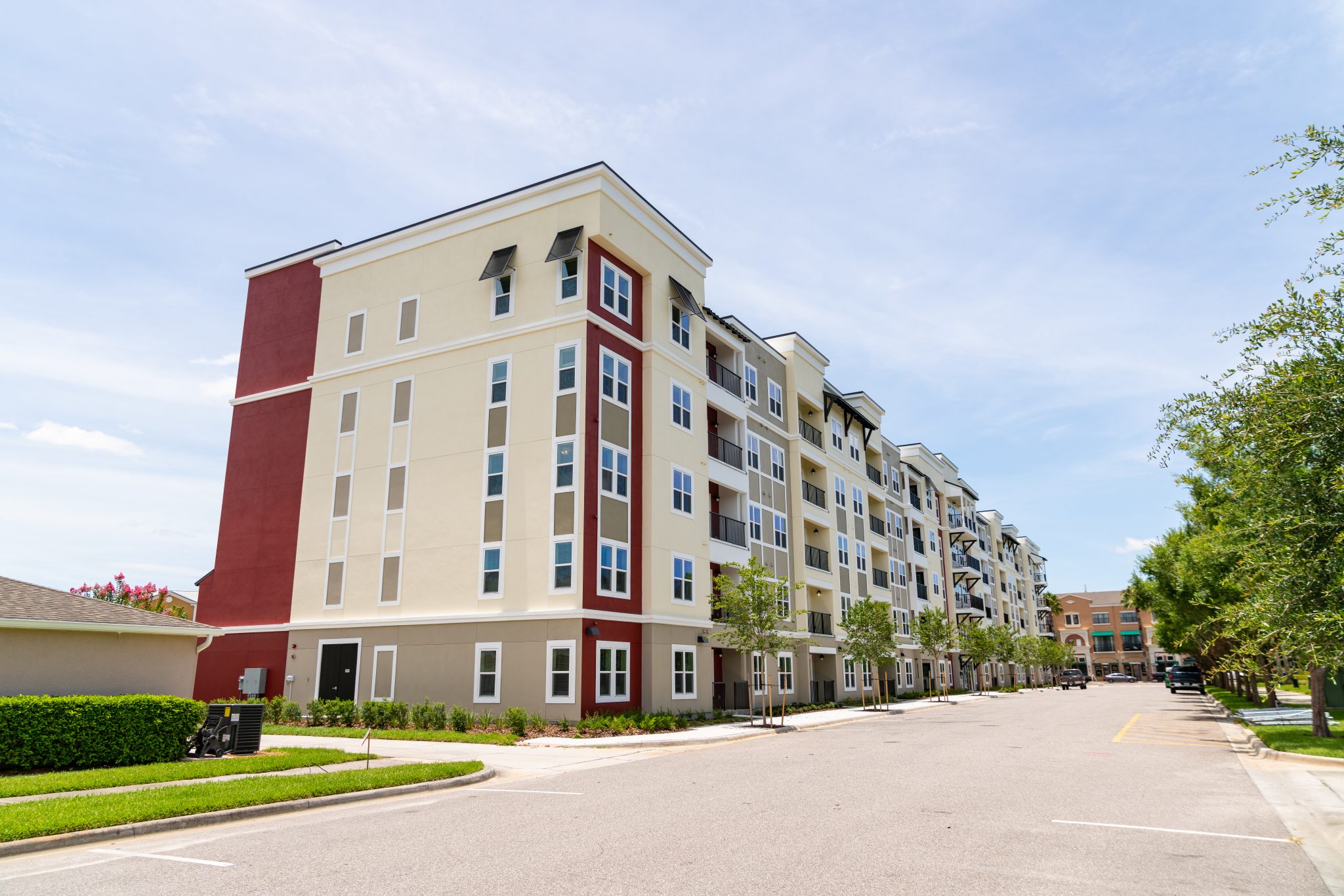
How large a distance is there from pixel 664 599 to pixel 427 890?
2274 centimetres

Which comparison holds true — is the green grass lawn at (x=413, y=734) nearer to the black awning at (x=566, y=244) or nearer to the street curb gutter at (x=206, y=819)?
the street curb gutter at (x=206, y=819)

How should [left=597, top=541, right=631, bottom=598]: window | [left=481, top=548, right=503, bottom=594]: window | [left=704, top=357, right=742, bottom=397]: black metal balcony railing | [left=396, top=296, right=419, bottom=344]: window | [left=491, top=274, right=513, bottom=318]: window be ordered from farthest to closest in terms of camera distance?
[left=704, top=357, right=742, bottom=397]: black metal balcony railing
[left=396, top=296, right=419, bottom=344]: window
[left=491, top=274, right=513, bottom=318]: window
[left=481, top=548, right=503, bottom=594]: window
[left=597, top=541, right=631, bottom=598]: window

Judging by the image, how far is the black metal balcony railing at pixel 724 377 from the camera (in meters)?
37.1

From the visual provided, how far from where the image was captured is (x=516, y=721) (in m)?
24.4

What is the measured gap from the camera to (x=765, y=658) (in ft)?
109

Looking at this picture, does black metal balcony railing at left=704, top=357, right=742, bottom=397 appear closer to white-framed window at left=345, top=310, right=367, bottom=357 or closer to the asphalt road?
white-framed window at left=345, top=310, right=367, bottom=357

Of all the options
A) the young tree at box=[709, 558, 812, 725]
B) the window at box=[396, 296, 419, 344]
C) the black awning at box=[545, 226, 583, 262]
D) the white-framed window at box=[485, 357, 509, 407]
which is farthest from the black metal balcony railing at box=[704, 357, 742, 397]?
the window at box=[396, 296, 419, 344]

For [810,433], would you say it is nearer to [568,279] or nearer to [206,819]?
[568,279]

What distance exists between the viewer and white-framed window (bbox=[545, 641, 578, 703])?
1007 inches

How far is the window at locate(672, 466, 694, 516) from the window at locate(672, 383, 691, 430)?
1.83 m

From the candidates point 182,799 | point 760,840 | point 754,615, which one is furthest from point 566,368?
point 760,840

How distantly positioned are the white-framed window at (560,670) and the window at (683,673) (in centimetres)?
493

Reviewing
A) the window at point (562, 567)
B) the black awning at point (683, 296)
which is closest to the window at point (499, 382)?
the window at point (562, 567)

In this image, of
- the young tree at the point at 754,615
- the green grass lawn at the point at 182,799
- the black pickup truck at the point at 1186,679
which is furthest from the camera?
the black pickup truck at the point at 1186,679
